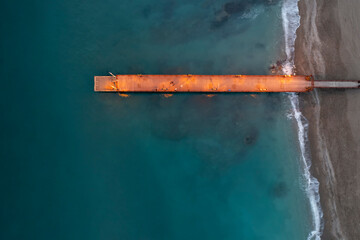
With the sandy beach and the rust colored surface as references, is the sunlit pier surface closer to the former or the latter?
the rust colored surface

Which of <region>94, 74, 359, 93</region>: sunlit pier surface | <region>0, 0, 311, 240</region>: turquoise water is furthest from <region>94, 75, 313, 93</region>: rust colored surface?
<region>0, 0, 311, 240</region>: turquoise water

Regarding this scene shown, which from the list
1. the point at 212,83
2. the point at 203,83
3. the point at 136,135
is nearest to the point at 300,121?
the point at 212,83

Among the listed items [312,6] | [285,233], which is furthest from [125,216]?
[312,6]

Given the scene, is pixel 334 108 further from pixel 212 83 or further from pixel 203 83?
pixel 203 83

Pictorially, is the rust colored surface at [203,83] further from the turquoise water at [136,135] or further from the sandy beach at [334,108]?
the sandy beach at [334,108]

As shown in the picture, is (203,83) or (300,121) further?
(300,121)

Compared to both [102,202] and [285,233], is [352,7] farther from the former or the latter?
[102,202]

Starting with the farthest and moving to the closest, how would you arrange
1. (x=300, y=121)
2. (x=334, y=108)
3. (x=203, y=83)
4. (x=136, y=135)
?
(x=300, y=121) < (x=334, y=108) < (x=136, y=135) < (x=203, y=83)
